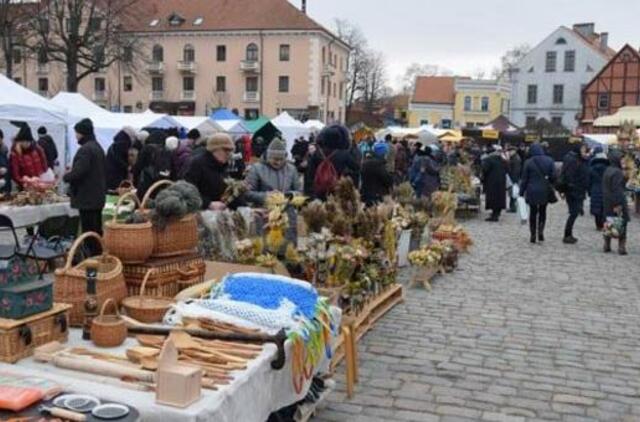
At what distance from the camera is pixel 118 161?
1045 cm

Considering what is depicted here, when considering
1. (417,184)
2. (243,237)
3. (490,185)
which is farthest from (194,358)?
(490,185)

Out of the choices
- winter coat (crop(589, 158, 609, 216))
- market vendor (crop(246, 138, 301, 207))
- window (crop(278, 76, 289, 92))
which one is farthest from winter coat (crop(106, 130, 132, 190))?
window (crop(278, 76, 289, 92))

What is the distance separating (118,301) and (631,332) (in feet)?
15.9

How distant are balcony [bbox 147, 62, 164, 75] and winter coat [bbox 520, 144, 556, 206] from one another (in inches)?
2010

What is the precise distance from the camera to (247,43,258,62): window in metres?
57.2

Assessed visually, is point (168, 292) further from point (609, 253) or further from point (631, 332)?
point (609, 253)

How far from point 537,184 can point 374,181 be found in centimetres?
347

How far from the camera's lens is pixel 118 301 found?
12.1ft

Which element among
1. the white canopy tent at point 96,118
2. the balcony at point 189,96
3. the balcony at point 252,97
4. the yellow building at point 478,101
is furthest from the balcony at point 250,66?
the white canopy tent at point 96,118

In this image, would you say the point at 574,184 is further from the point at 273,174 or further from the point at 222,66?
the point at 222,66

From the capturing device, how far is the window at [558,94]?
60.2 metres

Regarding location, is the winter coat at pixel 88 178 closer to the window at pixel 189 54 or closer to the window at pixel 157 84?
the window at pixel 189 54

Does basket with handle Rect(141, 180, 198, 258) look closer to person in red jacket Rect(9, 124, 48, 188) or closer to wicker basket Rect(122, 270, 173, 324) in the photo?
wicker basket Rect(122, 270, 173, 324)

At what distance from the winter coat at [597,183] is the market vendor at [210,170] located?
8.94 m
